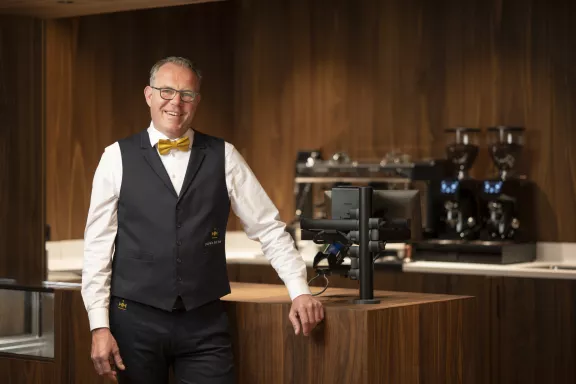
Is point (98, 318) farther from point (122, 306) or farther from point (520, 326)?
point (520, 326)

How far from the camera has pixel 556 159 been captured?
5945 millimetres

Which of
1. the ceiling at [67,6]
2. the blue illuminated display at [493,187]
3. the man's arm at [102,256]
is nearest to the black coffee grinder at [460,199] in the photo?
the blue illuminated display at [493,187]

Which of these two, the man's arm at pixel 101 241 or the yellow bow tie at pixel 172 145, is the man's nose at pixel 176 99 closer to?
the yellow bow tie at pixel 172 145

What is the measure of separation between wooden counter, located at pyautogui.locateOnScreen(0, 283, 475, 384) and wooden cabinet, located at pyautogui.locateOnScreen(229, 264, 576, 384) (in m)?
1.89

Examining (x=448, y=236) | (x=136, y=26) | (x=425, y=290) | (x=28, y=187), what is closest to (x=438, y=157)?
(x=448, y=236)

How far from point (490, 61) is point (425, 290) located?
4.78 feet

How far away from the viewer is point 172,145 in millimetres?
3080

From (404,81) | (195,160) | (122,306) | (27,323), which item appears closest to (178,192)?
(195,160)

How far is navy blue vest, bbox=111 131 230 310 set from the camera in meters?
3.00

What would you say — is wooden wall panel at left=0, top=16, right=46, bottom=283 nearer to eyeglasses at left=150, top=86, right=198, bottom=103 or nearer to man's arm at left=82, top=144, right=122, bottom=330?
man's arm at left=82, top=144, right=122, bottom=330

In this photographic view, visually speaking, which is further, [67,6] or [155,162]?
[67,6]

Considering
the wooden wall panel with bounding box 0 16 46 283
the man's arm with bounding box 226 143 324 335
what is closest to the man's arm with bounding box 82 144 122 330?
the man's arm with bounding box 226 143 324 335

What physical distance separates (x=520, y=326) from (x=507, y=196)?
2.73 feet

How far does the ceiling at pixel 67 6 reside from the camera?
4.84 m
